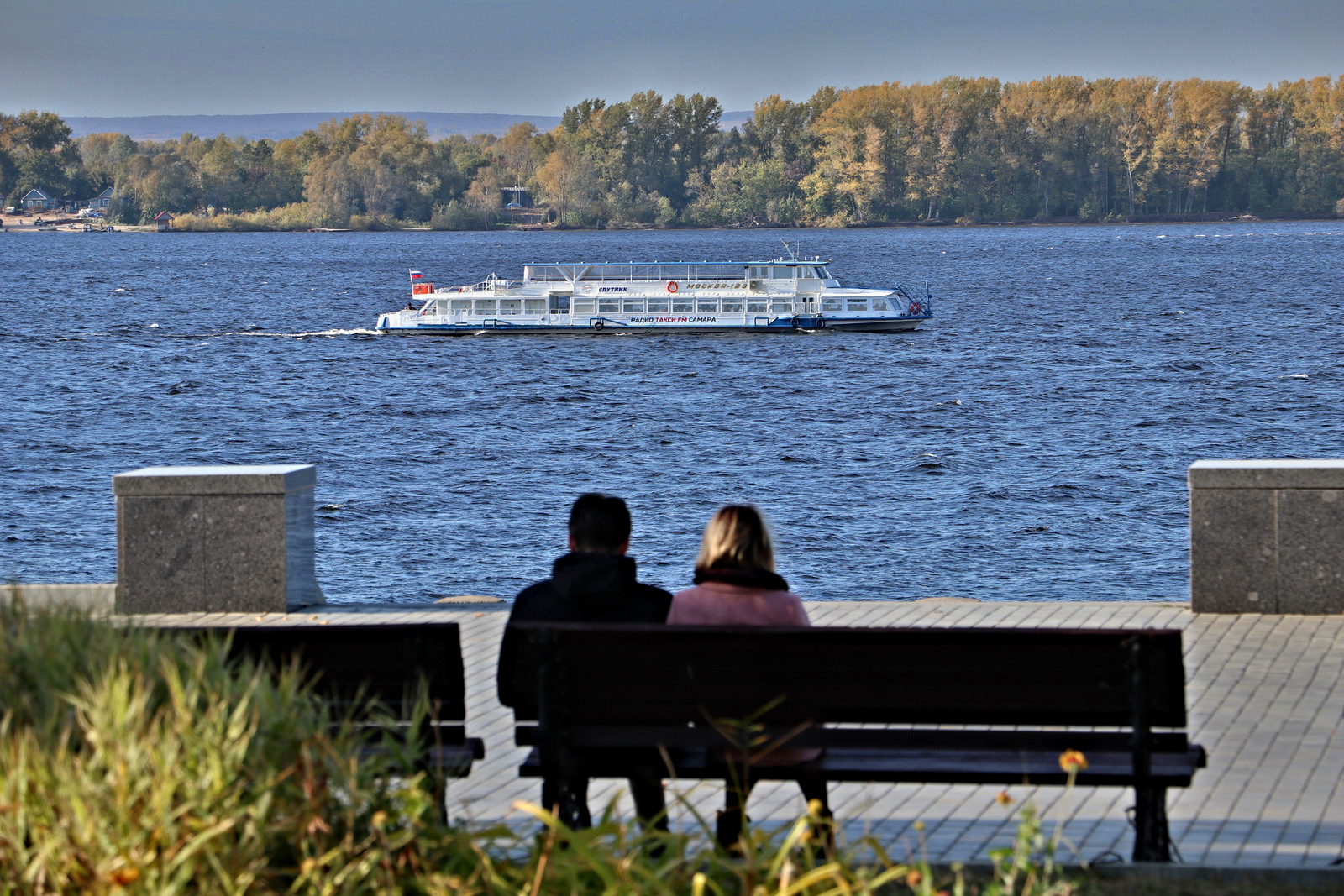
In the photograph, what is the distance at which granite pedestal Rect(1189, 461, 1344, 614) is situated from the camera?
8578 mm

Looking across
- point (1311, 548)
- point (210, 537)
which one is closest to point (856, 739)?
point (1311, 548)

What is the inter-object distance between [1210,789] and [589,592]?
2637 mm

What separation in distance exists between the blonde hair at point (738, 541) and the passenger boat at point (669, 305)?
206ft

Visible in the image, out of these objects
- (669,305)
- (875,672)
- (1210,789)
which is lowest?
(1210,789)

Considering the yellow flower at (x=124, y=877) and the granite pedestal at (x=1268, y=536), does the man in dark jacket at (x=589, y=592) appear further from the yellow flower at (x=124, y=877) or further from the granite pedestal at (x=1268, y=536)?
the granite pedestal at (x=1268, y=536)

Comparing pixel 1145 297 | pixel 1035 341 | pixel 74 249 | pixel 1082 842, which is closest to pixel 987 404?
pixel 1035 341

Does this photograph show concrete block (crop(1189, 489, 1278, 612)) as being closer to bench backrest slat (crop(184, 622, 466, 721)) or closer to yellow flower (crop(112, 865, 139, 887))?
bench backrest slat (crop(184, 622, 466, 721))

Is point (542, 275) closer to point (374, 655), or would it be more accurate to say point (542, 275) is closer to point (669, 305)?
point (669, 305)

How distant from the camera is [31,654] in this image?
4.07 metres

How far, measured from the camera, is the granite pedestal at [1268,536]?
8.58 metres

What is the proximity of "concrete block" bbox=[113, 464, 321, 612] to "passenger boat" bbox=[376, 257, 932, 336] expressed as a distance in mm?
59253

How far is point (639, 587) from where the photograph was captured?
17.2ft

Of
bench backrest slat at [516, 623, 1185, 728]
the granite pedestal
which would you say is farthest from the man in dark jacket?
the granite pedestal

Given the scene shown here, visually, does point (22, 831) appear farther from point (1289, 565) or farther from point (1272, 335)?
point (1272, 335)
